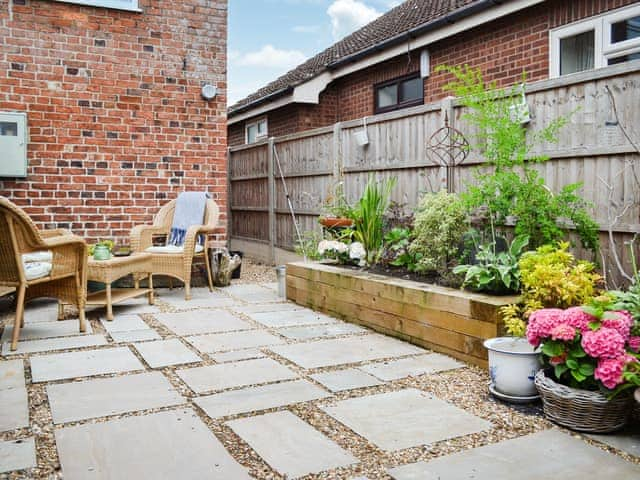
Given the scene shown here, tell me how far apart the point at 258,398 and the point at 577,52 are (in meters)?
5.36

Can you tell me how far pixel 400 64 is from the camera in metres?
8.87

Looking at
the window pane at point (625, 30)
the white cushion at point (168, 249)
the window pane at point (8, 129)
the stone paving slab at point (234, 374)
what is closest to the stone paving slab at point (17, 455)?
the stone paving slab at point (234, 374)

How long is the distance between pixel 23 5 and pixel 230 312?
353 cm

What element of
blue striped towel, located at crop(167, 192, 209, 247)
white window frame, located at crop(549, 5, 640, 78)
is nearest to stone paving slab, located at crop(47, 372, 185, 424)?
blue striped towel, located at crop(167, 192, 209, 247)

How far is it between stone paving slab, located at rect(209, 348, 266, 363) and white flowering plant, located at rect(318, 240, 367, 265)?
153 centimetres

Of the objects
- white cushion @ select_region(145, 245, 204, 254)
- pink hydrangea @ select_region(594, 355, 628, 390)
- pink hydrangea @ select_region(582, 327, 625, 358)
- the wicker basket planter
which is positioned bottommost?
the wicker basket planter

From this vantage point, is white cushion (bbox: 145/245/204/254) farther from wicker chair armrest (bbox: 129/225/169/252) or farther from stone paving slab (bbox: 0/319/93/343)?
stone paving slab (bbox: 0/319/93/343)

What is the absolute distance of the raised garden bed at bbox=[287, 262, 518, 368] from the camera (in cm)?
342

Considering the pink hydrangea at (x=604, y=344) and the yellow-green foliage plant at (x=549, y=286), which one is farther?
the yellow-green foliage plant at (x=549, y=286)

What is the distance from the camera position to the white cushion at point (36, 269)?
3940 mm

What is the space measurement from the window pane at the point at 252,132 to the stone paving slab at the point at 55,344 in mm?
8969

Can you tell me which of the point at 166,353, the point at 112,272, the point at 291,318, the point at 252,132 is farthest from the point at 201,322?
the point at 252,132

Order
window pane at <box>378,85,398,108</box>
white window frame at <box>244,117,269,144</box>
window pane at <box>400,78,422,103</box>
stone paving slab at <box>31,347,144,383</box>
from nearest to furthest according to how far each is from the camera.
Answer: stone paving slab at <box>31,347,144,383</box>
window pane at <box>400,78,422,103</box>
window pane at <box>378,85,398,108</box>
white window frame at <box>244,117,269,144</box>

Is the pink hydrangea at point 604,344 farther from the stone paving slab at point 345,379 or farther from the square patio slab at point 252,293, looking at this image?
the square patio slab at point 252,293
